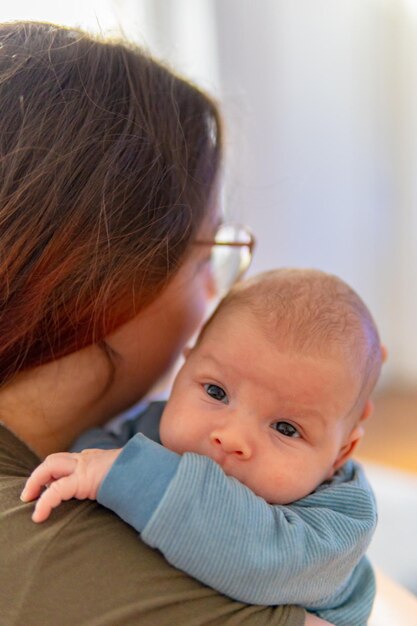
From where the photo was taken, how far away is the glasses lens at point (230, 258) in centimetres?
135

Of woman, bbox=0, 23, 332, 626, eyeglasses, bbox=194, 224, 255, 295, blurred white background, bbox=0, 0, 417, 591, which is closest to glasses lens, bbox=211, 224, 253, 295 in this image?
eyeglasses, bbox=194, 224, 255, 295

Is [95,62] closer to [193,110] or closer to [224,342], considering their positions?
[193,110]

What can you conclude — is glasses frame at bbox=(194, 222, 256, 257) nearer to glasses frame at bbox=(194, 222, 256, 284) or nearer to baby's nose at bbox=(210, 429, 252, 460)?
glasses frame at bbox=(194, 222, 256, 284)

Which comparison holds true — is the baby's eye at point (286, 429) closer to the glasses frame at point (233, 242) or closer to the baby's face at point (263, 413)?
the baby's face at point (263, 413)

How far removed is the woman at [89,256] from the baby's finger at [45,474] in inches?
0.8

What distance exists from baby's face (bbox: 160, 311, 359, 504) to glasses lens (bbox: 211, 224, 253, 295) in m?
0.30

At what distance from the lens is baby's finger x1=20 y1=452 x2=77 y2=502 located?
856mm

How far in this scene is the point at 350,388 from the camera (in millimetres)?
1057

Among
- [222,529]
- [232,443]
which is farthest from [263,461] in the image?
[222,529]

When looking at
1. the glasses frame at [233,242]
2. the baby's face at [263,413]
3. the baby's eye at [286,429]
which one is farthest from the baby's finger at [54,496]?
the glasses frame at [233,242]

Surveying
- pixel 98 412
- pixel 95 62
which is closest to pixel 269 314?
pixel 98 412

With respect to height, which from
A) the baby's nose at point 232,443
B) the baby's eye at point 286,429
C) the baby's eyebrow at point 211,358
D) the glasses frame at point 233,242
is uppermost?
the glasses frame at point 233,242

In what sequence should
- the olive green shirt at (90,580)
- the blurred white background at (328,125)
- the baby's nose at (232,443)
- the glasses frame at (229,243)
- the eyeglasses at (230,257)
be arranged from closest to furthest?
the olive green shirt at (90,580)
the baby's nose at (232,443)
the glasses frame at (229,243)
the eyeglasses at (230,257)
the blurred white background at (328,125)

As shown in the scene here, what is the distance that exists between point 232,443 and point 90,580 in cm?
25
